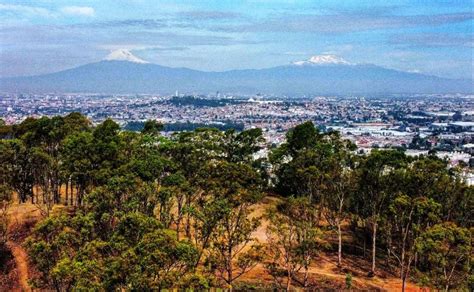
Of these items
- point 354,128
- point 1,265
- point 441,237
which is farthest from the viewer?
point 354,128

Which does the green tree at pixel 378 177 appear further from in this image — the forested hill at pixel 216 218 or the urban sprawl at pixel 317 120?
the urban sprawl at pixel 317 120

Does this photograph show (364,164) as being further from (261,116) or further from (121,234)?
(261,116)

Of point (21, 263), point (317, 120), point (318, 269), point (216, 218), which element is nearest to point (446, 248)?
point (318, 269)

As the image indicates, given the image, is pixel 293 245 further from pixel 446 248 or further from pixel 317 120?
pixel 317 120

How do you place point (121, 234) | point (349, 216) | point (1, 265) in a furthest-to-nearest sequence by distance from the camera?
point (349, 216) → point (1, 265) → point (121, 234)

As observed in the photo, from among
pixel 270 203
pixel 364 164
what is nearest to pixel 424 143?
pixel 270 203

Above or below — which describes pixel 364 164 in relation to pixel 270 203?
above
